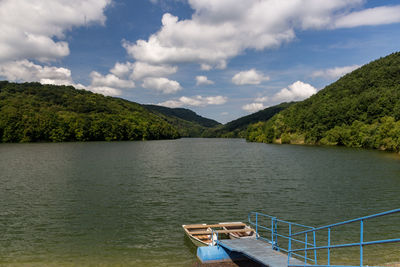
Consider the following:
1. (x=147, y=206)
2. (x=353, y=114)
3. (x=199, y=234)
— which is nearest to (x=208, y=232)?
(x=199, y=234)

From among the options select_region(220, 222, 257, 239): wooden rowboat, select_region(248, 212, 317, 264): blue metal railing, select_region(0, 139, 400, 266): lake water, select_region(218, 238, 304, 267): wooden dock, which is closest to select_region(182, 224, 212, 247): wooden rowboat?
select_region(0, 139, 400, 266): lake water

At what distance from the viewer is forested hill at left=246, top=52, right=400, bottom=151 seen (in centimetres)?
10506

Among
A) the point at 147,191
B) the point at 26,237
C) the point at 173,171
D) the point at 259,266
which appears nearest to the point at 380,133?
the point at 173,171

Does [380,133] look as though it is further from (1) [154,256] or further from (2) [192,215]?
(1) [154,256]

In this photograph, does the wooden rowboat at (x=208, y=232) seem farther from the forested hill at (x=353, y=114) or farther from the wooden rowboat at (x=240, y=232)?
the forested hill at (x=353, y=114)

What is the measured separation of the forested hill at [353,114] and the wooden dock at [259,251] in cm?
8276

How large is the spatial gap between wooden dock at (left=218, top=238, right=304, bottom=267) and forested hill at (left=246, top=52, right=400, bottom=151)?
272 ft

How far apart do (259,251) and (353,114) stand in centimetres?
13774

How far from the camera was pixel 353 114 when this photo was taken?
438 feet

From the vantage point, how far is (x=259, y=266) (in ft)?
49.2

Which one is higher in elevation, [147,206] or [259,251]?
[259,251]

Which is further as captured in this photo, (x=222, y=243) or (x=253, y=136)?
(x=253, y=136)

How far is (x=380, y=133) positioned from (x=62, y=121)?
156m

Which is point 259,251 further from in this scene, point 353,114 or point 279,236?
point 353,114
